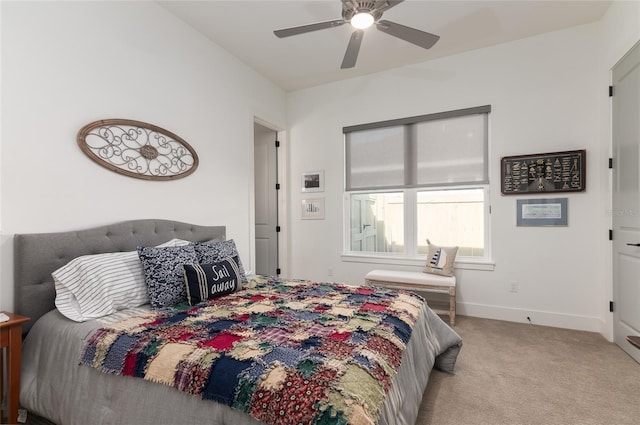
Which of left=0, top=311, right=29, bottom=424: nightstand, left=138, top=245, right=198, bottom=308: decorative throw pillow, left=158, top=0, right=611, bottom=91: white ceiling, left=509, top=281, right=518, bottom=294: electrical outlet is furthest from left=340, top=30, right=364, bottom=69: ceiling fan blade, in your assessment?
left=509, top=281, right=518, bottom=294: electrical outlet

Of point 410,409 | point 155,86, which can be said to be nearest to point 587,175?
point 410,409

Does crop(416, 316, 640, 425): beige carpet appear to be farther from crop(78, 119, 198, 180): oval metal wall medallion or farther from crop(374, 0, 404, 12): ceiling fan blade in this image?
crop(78, 119, 198, 180): oval metal wall medallion

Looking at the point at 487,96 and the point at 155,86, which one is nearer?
the point at 155,86

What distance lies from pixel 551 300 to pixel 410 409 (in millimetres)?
→ 2697

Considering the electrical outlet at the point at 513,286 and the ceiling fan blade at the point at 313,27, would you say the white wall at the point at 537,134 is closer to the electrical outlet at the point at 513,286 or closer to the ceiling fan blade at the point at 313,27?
the electrical outlet at the point at 513,286

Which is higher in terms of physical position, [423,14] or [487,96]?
[423,14]

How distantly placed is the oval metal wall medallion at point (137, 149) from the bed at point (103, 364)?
0.49 meters

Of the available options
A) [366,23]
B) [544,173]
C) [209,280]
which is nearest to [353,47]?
[366,23]

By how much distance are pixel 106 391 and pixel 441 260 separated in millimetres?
3216

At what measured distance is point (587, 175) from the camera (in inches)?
122

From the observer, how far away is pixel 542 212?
3.29m

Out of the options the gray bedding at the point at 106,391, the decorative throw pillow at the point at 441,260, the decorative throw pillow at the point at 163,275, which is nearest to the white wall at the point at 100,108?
the gray bedding at the point at 106,391

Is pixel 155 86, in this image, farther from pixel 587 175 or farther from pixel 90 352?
pixel 587 175


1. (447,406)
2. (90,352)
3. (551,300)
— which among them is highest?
(90,352)
